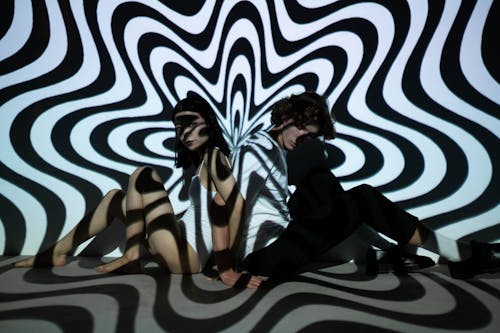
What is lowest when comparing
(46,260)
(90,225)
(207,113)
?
(46,260)

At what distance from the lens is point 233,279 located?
49.8 inches

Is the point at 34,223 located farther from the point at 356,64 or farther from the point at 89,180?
the point at 356,64

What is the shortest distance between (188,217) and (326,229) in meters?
0.64

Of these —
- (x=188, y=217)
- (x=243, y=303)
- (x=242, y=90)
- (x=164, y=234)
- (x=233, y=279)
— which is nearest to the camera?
(x=243, y=303)

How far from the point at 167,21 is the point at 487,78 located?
192cm

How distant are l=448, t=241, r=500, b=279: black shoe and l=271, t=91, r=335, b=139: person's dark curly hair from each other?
85 cm

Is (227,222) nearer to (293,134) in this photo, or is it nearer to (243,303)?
(243,303)

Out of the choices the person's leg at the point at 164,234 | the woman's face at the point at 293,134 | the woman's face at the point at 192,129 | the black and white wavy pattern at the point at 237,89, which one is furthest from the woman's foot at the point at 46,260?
the woman's face at the point at 293,134

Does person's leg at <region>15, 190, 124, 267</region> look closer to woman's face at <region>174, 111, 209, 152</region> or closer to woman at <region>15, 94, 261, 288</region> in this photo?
woman at <region>15, 94, 261, 288</region>

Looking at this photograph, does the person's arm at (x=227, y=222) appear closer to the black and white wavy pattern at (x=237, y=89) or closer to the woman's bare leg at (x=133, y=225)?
the woman's bare leg at (x=133, y=225)

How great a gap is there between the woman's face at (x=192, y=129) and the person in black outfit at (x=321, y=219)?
0.36 m

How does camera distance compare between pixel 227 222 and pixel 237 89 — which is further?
pixel 237 89

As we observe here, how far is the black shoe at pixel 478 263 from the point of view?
4.37ft

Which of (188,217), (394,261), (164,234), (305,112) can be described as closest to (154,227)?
(164,234)
